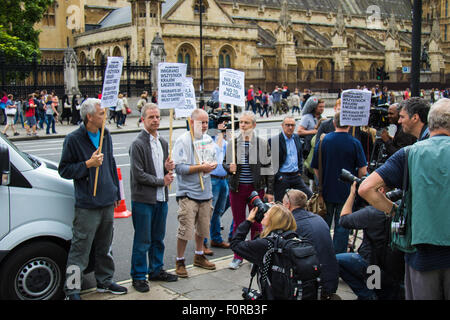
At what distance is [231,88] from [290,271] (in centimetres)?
368

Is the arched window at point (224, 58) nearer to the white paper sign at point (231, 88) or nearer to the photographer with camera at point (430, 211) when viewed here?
the white paper sign at point (231, 88)

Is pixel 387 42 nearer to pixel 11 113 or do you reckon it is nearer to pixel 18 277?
pixel 11 113

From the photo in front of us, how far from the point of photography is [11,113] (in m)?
21.4

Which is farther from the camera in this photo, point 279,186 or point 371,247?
point 279,186

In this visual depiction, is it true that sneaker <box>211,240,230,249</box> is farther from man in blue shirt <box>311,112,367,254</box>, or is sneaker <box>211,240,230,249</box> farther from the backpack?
the backpack

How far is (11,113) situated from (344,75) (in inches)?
1569

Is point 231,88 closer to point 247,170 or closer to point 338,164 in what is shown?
point 247,170

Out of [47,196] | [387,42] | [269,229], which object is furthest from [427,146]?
[387,42]

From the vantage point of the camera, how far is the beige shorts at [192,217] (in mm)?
5883

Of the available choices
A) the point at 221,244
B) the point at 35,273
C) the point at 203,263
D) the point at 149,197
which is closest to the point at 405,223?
the point at 149,197

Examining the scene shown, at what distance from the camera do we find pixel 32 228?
4738mm

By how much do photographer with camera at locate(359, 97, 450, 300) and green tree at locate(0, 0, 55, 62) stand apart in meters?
28.1

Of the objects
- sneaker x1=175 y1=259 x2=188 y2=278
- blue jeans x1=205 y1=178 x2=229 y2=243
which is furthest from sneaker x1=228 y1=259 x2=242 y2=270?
blue jeans x1=205 y1=178 x2=229 y2=243

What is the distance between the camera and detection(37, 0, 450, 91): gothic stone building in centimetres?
4109
